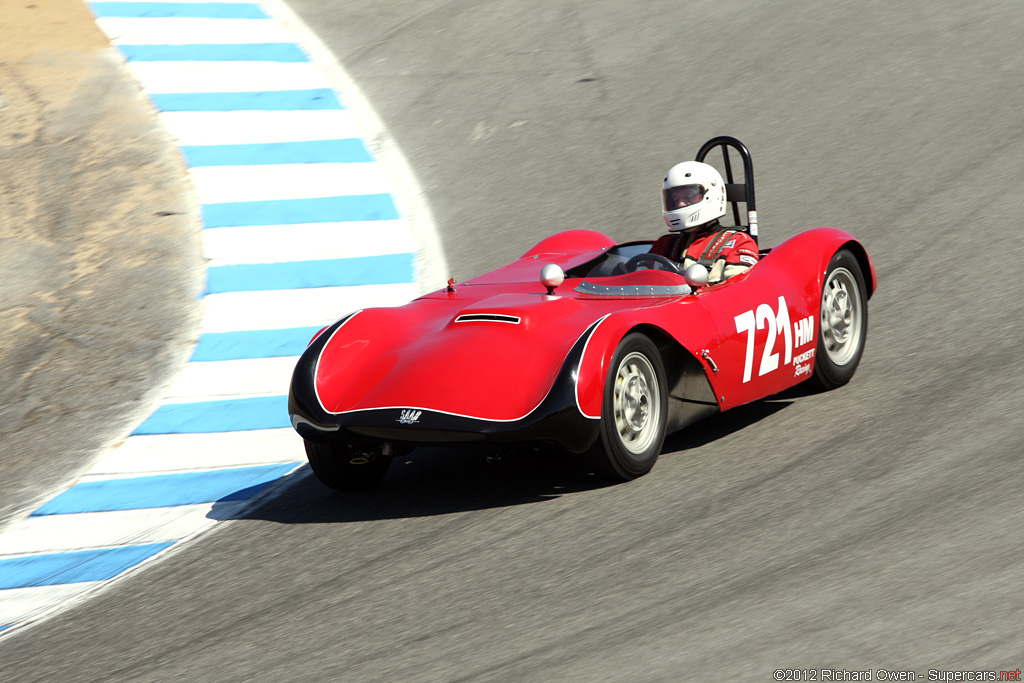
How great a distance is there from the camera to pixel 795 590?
3.92 m

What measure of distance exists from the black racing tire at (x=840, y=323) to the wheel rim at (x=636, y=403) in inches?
48.5

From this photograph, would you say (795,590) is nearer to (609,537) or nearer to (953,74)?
(609,537)

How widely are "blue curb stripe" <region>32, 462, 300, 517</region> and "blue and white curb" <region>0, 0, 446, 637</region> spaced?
12mm

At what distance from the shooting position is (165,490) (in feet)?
20.2

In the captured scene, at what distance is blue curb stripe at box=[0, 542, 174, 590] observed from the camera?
5.23 meters

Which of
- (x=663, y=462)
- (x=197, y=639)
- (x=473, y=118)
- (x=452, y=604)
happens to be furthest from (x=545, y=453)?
(x=473, y=118)

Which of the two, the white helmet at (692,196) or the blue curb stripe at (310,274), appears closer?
the white helmet at (692,196)

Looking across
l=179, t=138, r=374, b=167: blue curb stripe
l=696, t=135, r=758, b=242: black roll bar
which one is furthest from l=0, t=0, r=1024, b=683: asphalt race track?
l=179, t=138, r=374, b=167: blue curb stripe

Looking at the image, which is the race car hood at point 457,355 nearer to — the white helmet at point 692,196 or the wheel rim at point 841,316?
the white helmet at point 692,196

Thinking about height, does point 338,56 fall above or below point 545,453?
above

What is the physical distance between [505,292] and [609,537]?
74.3 inches

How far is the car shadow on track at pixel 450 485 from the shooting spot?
5289 millimetres

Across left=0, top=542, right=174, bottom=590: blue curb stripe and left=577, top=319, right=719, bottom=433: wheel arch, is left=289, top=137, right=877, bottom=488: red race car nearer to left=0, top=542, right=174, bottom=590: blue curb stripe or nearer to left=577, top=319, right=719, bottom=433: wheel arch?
left=577, top=319, right=719, bottom=433: wheel arch

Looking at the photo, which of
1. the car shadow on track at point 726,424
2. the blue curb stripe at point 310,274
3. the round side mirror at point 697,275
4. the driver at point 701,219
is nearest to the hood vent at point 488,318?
the round side mirror at point 697,275
